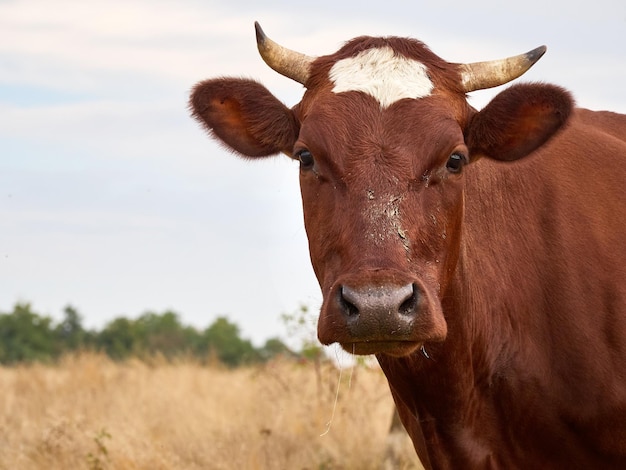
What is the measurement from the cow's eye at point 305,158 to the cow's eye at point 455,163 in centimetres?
71

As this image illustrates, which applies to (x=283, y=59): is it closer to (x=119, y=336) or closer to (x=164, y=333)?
(x=119, y=336)

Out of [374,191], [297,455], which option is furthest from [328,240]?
[297,455]

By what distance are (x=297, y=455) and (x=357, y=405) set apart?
1661 millimetres

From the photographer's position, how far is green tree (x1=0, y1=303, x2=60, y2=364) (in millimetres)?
32562

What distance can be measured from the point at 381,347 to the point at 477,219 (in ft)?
5.64

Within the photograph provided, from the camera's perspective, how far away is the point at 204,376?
17.6 meters

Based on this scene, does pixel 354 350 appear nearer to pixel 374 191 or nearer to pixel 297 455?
pixel 374 191

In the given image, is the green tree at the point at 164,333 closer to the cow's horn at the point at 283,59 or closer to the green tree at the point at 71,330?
the green tree at the point at 71,330

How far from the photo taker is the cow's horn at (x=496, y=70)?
6.28 meters

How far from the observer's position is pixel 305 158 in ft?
19.5

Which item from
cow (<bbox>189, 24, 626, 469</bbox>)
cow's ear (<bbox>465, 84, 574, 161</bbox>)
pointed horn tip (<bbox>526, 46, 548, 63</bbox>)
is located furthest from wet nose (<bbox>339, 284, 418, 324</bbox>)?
pointed horn tip (<bbox>526, 46, 548, 63</bbox>)

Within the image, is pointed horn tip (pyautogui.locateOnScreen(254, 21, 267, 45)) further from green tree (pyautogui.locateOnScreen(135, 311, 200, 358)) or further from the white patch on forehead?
green tree (pyautogui.locateOnScreen(135, 311, 200, 358))

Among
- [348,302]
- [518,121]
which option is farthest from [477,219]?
[348,302]

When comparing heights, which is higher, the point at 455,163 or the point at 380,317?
the point at 455,163
